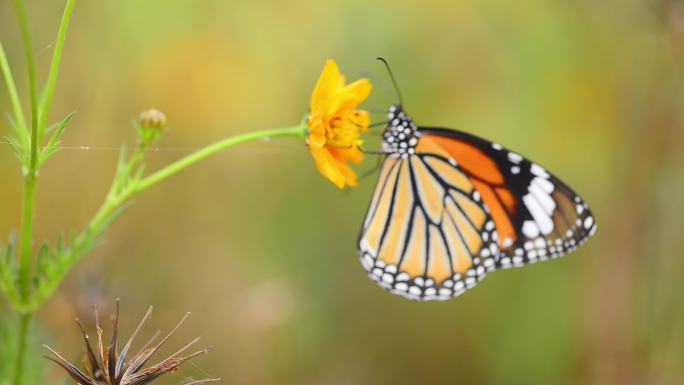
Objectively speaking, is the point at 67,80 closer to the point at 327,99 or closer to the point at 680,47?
the point at 327,99

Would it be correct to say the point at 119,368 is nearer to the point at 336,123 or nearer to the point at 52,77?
the point at 52,77

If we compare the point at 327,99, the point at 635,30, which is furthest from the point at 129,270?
the point at 635,30

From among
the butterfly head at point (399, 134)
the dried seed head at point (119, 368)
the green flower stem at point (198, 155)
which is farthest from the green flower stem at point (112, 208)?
the butterfly head at point (399, 134)

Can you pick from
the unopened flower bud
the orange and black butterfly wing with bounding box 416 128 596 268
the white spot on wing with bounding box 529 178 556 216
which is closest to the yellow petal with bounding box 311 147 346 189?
the unopened flower bud

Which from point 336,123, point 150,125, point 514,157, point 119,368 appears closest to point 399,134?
point 514,157

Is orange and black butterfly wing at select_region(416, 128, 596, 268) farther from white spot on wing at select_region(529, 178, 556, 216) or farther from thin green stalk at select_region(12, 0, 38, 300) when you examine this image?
thin green stalk at select_region(12, 0, 38, 300)
